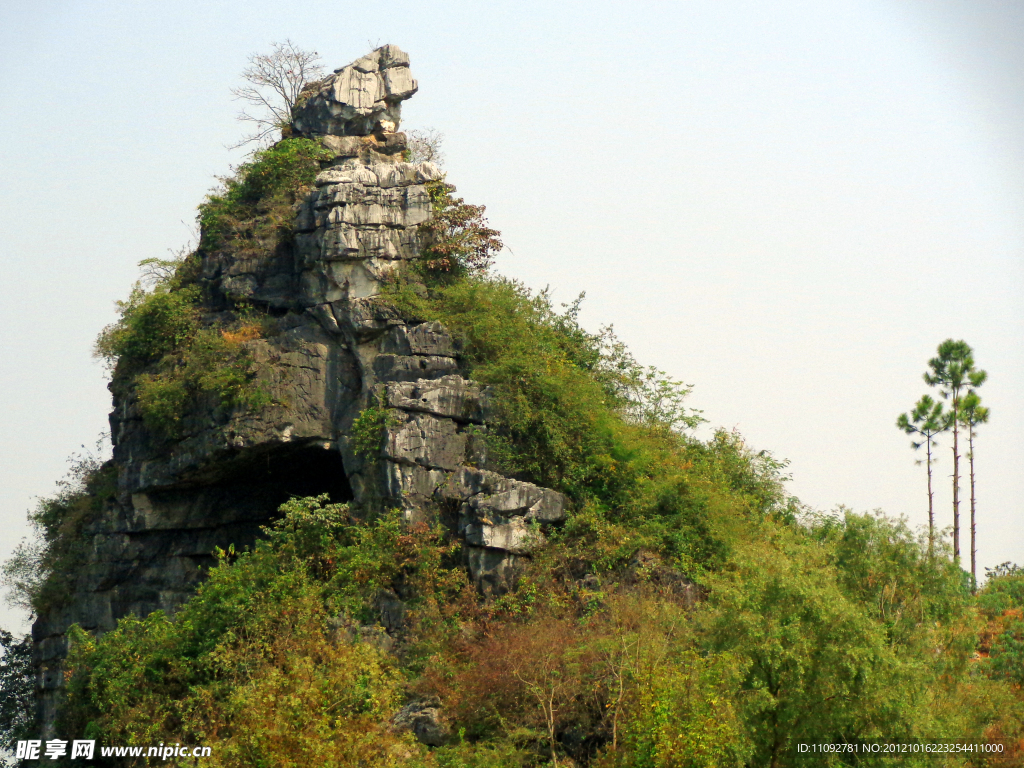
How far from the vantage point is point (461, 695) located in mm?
20719

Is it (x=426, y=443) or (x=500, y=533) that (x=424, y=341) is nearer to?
(x=426, y=443)

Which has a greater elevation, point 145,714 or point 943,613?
point 943,613

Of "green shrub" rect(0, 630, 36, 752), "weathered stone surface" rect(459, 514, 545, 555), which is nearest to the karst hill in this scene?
"weathered stone surface" rect(459, 514, 545, 555)

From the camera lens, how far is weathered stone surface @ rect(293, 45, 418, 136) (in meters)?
29.4

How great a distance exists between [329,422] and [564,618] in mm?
7096

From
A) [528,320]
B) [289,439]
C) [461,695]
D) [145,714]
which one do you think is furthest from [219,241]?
[461,695]

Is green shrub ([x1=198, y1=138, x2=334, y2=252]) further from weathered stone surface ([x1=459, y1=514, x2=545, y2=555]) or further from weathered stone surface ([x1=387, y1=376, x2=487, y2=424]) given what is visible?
weathered stone surface ([x1=459, y1=514, x2=545, y2=555])

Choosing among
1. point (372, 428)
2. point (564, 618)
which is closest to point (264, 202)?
point (372, 428)

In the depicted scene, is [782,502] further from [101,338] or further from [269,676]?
[101,338]

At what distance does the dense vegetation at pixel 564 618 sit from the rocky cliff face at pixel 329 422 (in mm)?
560

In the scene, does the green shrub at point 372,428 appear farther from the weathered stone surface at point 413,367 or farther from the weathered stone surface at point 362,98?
the weathered stone surface at point 362,98

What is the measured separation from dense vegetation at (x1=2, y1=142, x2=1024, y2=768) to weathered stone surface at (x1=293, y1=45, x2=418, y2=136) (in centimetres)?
200

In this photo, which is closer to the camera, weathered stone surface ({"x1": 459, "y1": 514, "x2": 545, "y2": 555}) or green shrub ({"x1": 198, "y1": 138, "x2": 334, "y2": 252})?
weathered stone surface ({"x1": 459, "y1": 514, "x2": 545, "y2": 555})

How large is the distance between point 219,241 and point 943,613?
57.3 ft
